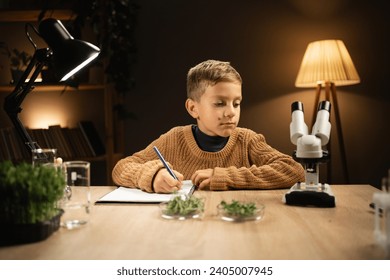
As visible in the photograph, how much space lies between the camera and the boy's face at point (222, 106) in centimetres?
156

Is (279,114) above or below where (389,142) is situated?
above

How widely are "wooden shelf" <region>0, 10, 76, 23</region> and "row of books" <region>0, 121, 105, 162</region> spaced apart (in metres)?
0.68

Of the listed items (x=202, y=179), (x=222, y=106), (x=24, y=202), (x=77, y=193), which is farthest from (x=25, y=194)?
(x=222, y=106)

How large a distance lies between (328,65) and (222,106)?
1.24 m

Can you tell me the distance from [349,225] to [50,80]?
2303 mm

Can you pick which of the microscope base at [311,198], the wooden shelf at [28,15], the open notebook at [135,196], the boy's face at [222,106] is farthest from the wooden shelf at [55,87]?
the microscope base at [311,198]

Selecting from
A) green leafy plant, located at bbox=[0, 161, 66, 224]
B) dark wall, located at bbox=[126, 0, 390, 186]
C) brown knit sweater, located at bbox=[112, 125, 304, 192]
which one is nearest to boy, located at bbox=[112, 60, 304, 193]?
brown knit sweater, located at bbox=[112, 125, 304, 192]

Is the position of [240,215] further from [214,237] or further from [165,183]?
[165,183]

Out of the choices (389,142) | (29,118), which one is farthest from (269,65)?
(29,118)

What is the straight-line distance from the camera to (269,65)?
299cm

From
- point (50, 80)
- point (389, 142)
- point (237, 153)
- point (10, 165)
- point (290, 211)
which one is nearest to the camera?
point (10, 165)

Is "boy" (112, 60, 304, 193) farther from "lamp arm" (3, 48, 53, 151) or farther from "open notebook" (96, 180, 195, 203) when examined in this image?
"lamp arm" (3, 48, 53, 151)

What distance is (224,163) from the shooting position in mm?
1636

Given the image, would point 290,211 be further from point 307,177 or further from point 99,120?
point 99,120
